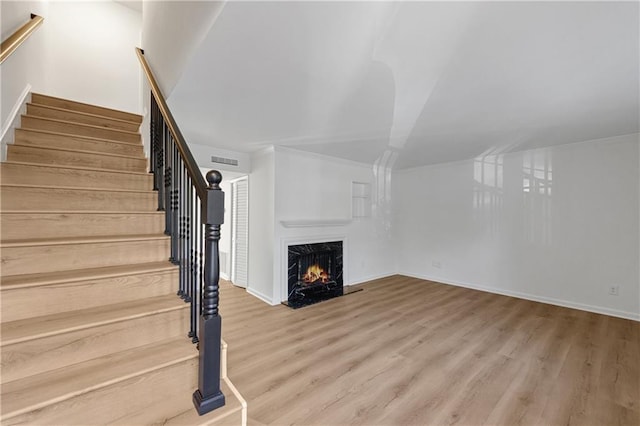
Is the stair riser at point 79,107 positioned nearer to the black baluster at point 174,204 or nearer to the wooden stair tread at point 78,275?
the black baluster at point 174,204

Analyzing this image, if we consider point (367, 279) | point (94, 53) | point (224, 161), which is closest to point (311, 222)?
point (224, 161)

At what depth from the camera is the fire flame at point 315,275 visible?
4316 millimetres

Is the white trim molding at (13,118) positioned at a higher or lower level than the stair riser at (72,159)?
higher

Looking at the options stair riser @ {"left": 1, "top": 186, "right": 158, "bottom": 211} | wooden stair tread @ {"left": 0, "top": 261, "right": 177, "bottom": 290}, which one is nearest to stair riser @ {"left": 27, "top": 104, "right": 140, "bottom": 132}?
stair riser @ {"left": 1, "top": 186, "right": 158, "bottom": 211}

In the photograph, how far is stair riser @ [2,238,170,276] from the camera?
1526 millimetres

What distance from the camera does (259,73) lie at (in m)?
2.04

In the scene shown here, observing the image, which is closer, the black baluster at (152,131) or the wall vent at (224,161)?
the black baluster at (152,131)

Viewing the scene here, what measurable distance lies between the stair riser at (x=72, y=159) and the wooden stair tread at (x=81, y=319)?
1.62 metres

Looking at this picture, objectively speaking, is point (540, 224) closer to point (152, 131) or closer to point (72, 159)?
point (152, 131)

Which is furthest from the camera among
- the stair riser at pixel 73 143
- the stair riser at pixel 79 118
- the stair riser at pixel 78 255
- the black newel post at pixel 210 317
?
the stair riser at pixel 79 118

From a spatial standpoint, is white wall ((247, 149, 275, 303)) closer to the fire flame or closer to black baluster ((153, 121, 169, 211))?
the fire flame

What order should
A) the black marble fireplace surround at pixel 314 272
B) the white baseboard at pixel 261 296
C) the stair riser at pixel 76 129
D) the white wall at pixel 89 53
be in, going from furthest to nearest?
the black marble fireplace surround at pixel 314 272
the white baseboard at pixel 261 296
the white wall at pixel 89 53
the stair riser at pixel 76 129

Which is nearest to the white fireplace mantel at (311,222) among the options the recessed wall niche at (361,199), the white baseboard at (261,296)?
the recessed wall niche at (361,199)

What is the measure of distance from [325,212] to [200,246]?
3229 millimetres
